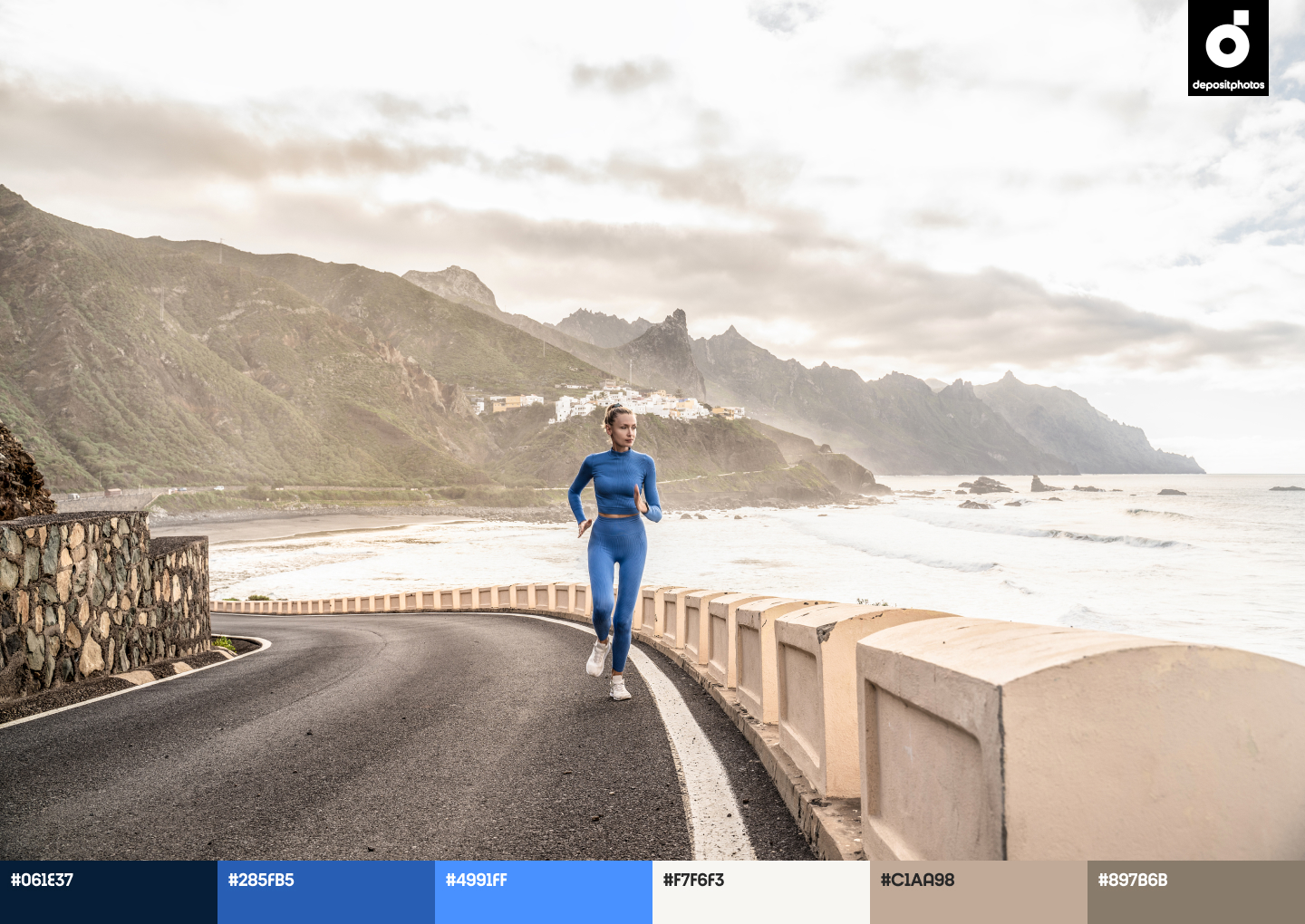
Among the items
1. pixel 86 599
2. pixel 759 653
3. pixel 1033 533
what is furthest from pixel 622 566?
pixel 1033 533

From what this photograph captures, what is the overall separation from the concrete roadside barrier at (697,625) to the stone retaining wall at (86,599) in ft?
19.6

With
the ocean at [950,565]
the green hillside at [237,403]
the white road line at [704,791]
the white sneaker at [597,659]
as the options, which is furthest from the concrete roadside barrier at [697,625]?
the green hillside at [237,403]

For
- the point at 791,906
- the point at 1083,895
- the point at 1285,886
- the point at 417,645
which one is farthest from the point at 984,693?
the point at 417,645

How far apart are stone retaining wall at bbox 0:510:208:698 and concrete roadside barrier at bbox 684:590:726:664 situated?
5.96 metres

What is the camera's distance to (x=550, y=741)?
468 cm

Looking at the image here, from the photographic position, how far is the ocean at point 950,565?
26.9m

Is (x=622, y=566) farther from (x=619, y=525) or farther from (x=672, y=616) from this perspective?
(x=672, y=616)

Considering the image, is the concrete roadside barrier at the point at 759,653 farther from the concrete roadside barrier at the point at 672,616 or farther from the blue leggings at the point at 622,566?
the concrete roadside barrier at the point at 672,616

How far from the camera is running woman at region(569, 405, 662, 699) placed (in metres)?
5.86

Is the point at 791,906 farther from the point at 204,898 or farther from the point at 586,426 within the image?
the point at 586,426

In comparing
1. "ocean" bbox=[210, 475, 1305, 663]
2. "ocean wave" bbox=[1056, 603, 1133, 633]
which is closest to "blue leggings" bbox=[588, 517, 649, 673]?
"ocean" bbox=[210, 475, 1305, 663]

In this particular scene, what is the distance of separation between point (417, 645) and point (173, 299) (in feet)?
606

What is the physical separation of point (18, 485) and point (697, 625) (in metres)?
7.78

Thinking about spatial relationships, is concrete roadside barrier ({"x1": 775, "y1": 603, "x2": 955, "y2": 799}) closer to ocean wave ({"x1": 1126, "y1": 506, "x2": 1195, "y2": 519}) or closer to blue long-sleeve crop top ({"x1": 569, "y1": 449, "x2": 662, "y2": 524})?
blue long-sleeve crop top ({"x1": 569, "y1": 449, "x2": 662, "y2": 524})
